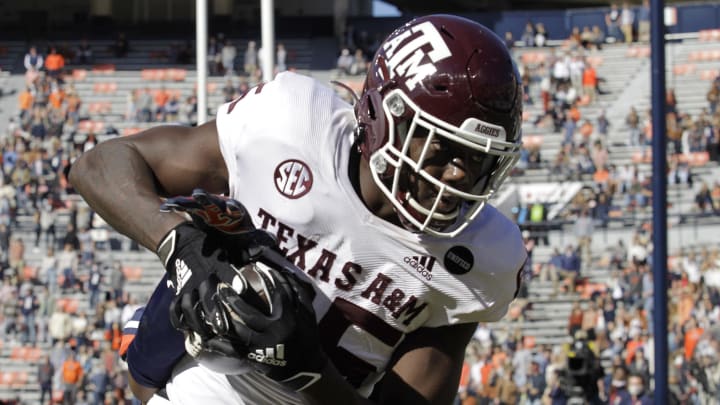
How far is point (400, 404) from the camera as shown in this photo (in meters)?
3.00

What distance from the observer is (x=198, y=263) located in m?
2.31

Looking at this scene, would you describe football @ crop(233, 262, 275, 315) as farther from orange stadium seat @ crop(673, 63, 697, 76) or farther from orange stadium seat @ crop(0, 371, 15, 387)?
orange stadium seat @ crop(673, 63, 697, 76)

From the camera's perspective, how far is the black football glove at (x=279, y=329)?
89.0 inches

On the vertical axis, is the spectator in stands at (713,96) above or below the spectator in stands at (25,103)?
above

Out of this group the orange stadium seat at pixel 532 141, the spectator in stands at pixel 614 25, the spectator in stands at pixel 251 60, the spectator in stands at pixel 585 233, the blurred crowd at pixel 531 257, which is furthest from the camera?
the spectator in stands at pixel 614 25

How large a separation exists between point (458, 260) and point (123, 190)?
2.72 ft

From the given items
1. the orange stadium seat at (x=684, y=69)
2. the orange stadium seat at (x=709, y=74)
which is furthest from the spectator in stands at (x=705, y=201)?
the orange stadium seat at (x=684, y=69)

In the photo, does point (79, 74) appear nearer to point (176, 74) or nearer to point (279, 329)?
point (176, 74)

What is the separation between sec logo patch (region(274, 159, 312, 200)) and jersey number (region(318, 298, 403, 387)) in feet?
0.91

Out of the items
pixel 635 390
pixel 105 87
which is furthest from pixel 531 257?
pixel 105 87

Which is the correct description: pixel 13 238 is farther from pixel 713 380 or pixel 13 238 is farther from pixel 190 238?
pixel 190 238

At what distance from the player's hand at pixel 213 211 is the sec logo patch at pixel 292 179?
0.48 m

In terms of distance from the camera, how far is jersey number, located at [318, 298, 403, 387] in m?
2.89

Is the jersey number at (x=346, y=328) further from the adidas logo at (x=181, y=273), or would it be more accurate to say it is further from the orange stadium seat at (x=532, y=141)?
the orange stadium seat at (x=532, y=141)
